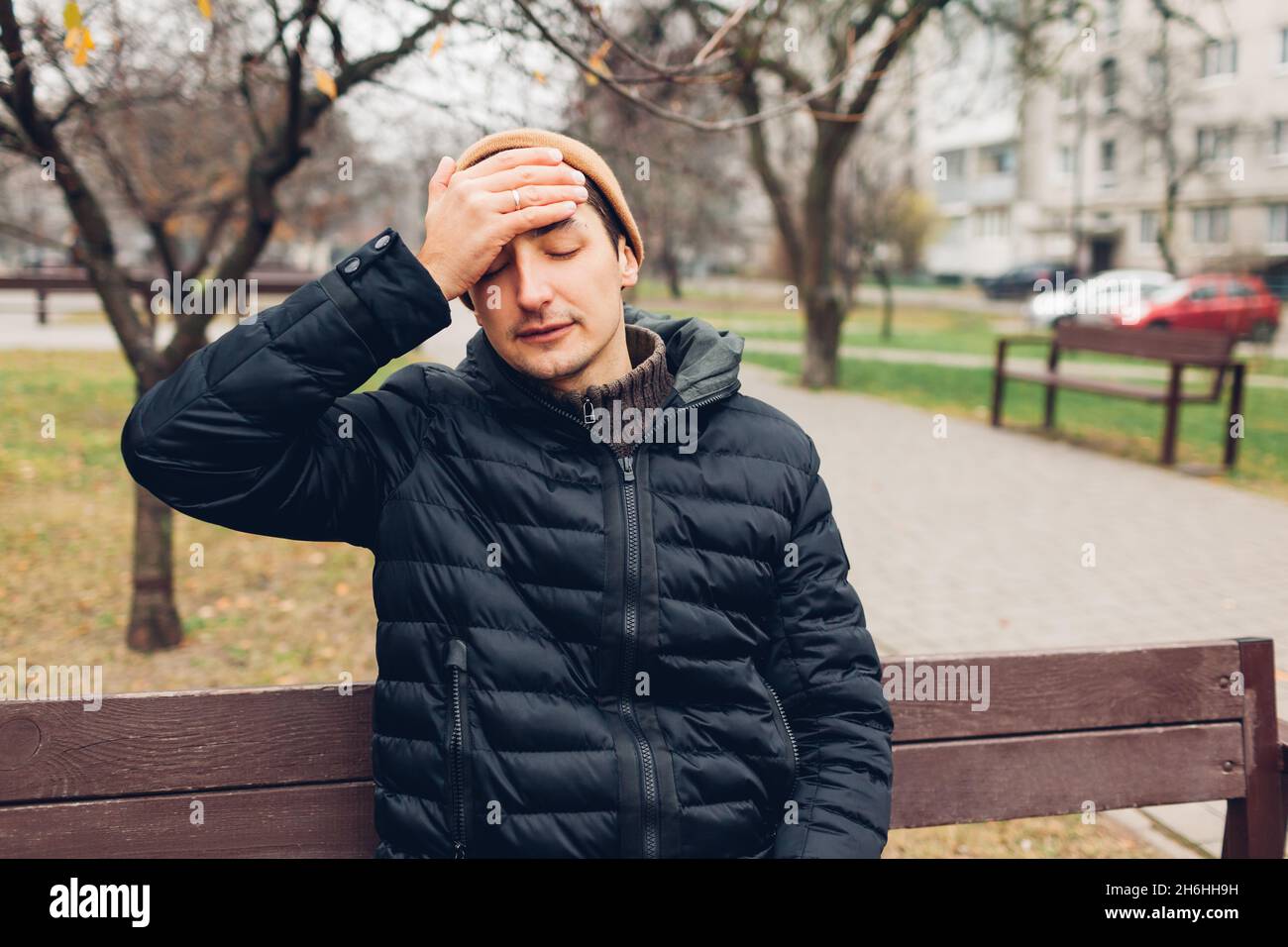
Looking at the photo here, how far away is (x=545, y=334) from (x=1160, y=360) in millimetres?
10780

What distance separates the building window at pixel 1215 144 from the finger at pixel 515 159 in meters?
32.8

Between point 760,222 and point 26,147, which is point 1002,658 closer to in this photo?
point 26,147

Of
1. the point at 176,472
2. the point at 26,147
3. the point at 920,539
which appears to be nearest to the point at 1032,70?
the point at 920,539

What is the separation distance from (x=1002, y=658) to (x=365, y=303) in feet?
4.82

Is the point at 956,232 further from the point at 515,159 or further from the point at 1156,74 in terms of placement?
the point at 515,159

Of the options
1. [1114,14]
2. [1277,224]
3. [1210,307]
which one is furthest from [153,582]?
[1277,224]

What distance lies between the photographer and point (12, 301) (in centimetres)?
2877

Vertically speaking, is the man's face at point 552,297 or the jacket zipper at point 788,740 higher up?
the man's face at point 552,297

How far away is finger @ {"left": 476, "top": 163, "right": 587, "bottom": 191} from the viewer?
1.91 meters

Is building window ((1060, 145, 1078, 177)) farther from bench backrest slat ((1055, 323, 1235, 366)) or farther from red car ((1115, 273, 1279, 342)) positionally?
bench backrest slat ((1055, 323, 1235, 366))

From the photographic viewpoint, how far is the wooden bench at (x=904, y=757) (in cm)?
209

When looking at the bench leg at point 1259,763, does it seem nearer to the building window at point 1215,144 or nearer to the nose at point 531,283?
the nose at point 531,283

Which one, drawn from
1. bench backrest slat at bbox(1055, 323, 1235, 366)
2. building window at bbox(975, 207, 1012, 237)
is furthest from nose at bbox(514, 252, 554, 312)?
building window at bbox(975, 207, 1012, 237)

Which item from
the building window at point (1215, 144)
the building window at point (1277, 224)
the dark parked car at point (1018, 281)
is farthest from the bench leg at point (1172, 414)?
the building window at point (1277, 224)
